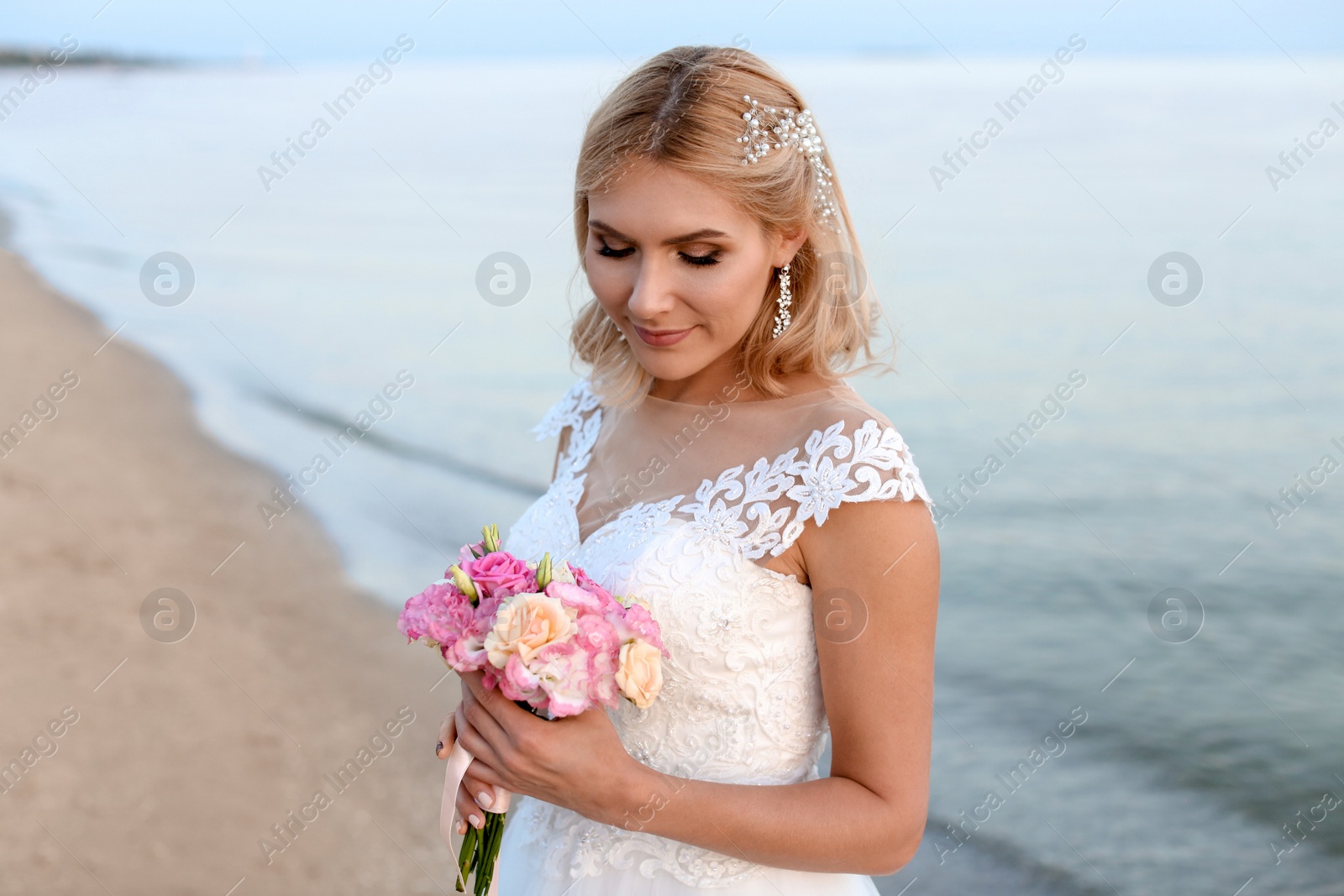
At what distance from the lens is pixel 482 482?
11.0m

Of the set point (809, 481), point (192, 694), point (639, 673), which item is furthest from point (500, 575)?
point (192, 694)

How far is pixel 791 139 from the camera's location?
2826 mm

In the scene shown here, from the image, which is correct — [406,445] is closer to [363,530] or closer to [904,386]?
[363,530]

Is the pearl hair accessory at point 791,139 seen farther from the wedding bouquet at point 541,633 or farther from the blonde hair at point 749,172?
the wedding bouquet at point 541,633

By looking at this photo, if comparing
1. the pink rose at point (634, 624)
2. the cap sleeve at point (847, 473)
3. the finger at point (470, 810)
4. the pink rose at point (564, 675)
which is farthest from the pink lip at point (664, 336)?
the finger at point (470, 810)

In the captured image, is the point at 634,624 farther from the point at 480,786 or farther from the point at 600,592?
the point at 480,786

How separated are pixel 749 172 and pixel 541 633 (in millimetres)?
1204

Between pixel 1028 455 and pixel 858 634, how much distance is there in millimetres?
9510

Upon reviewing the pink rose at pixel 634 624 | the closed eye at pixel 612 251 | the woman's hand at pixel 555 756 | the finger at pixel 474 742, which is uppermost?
the closed eye at pixel 612 251

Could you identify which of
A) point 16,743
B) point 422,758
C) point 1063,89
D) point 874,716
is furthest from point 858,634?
point 1063,89

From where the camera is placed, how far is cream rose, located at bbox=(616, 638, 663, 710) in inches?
89.0

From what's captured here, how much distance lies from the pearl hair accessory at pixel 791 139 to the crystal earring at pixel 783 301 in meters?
0.17

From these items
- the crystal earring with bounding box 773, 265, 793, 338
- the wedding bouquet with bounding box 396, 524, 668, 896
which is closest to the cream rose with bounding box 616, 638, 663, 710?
the wedding bouquet with bounding box 396, 524, 668, 896

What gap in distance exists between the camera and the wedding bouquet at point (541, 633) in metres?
2.19
